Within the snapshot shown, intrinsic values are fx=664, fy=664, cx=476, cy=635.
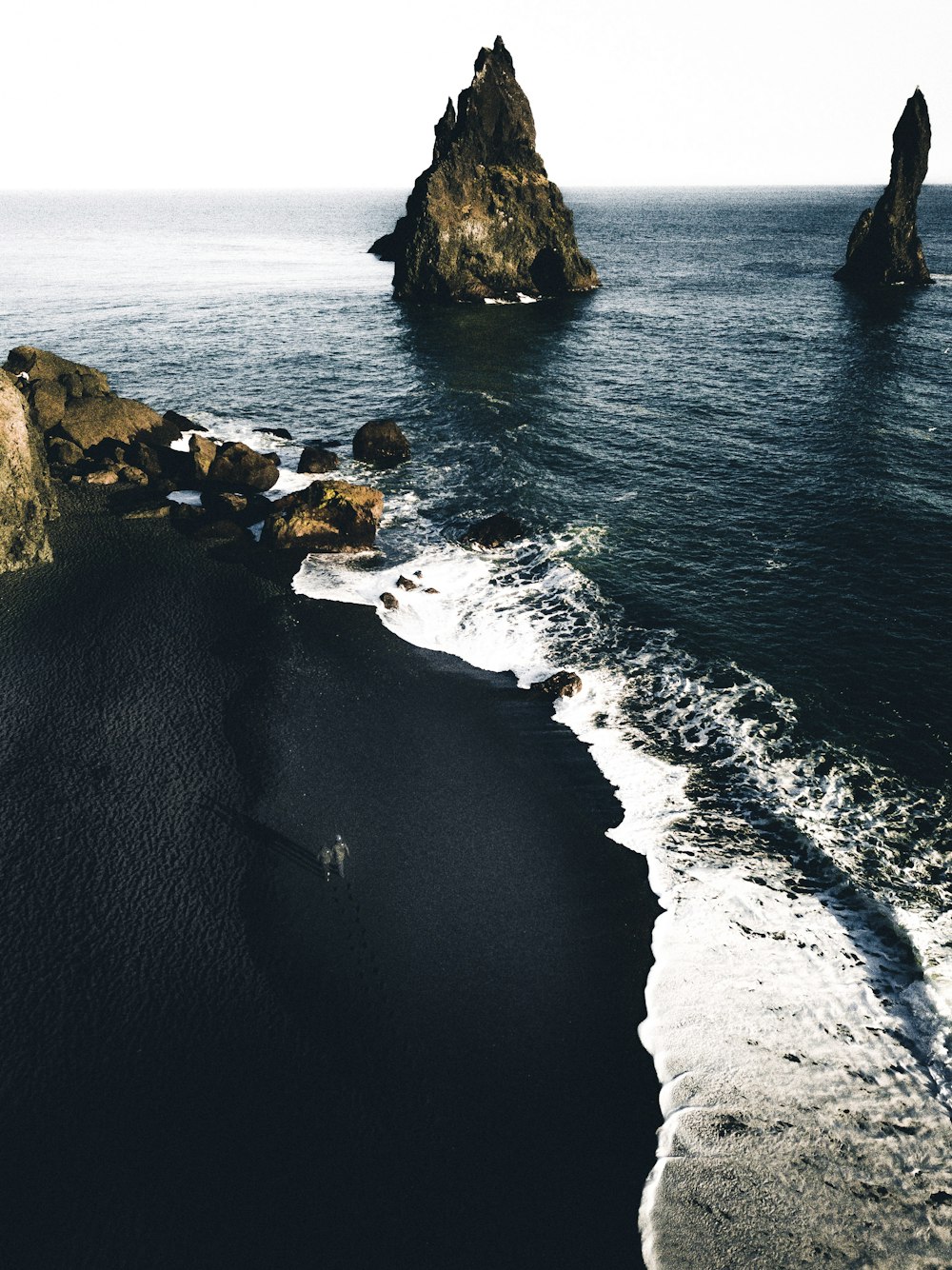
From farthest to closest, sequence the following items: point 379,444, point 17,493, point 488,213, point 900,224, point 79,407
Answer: point 900,224 → point 488,213 → point 379,444 → point 79,407 → point 17,493

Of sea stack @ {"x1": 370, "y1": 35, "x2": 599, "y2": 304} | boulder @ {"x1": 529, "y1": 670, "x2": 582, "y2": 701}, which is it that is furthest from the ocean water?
sea stack @ {"x1": 370, "y1": 35, "x2": 599, "y2": 304}

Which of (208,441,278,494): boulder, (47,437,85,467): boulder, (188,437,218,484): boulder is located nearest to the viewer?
(188,437,218,484): boulder

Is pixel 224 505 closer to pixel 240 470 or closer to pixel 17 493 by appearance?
pixel 240 470

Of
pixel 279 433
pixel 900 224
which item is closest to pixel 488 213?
pixel 900 224

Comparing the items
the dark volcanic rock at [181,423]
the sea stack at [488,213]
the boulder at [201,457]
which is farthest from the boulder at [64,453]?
the sea stack at [488,213]

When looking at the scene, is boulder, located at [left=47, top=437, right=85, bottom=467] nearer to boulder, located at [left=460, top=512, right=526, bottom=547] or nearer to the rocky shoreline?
the rocky shoreline

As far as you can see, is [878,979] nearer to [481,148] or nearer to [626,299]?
[626,299]
